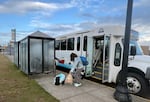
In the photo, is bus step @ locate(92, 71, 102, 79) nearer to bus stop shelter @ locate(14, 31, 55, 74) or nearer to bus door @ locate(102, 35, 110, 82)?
bus door @ locate(102, 35, 110, 82)

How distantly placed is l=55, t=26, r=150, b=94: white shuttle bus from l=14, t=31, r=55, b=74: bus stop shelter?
132cm

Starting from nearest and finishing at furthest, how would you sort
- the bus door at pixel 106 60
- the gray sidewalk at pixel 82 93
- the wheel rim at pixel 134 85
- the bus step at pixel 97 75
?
1. the gray sidewalk at pixel 82 93
2. the wheel rim at pixel 134 85
3. the bus door at pixel 106 60
4. the bus step at pixel 97 75

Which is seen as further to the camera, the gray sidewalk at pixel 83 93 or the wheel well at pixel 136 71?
the wheel well at pixel 136 71

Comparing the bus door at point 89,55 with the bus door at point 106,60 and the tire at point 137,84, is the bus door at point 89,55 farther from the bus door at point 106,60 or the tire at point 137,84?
the tire at point 137,84

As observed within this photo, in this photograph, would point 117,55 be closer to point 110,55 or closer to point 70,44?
point 110,55

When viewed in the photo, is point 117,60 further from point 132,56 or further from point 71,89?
point 71,89

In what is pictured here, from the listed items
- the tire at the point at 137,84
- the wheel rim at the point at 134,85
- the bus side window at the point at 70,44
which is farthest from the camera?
the bus side window at the point at 70,44

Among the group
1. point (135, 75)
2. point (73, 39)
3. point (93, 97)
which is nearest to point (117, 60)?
point (135, 75)

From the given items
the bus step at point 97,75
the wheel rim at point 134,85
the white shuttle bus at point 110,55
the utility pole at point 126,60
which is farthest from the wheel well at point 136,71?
the bus step at point 97,75

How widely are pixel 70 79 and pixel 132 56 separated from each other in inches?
114

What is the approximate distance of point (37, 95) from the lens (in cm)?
480

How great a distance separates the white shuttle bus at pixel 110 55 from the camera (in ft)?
17.5

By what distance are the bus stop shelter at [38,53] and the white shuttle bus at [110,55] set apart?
132 cm

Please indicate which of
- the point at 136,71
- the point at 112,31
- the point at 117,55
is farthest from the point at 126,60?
the point at 112,31
